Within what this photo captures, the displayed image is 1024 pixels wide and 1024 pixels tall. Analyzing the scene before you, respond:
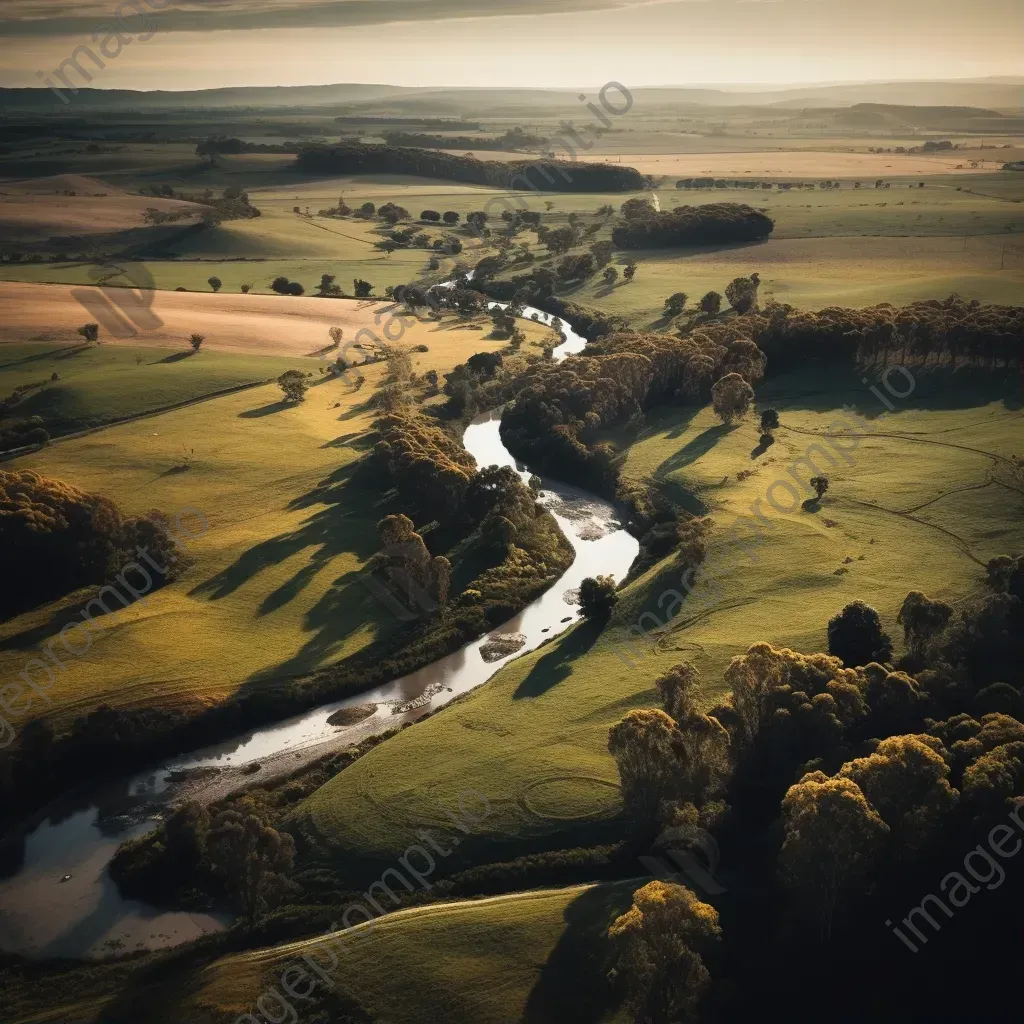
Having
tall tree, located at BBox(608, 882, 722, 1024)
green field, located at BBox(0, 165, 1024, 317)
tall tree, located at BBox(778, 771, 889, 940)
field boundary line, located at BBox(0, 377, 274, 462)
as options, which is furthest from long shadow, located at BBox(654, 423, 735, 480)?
tall tree, located at BBox(608, 882, 722, 1024)

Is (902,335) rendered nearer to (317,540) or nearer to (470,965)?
(317,540)

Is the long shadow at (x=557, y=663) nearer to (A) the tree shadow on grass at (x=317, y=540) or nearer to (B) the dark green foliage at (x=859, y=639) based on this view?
(B) the dark green foliage at (x=859, y=639)

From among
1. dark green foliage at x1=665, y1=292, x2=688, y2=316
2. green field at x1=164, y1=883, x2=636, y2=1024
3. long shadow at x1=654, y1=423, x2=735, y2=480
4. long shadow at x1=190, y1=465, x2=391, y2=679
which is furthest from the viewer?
dark green foliage at x1=665, y1=292, x2=688, y2=316

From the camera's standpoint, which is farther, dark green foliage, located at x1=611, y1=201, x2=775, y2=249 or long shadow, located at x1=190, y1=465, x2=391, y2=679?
dark green foliage, located at x1=611, y1=201, x2=775, y2=249

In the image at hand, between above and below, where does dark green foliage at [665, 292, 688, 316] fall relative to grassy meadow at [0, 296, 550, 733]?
above

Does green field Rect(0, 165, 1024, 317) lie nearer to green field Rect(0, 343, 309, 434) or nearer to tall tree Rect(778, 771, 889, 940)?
green field Rect(0, 343, 309, 434)

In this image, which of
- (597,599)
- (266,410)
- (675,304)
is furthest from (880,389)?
(266,410)

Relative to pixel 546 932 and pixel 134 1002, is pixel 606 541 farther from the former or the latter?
pixel 134 1002
